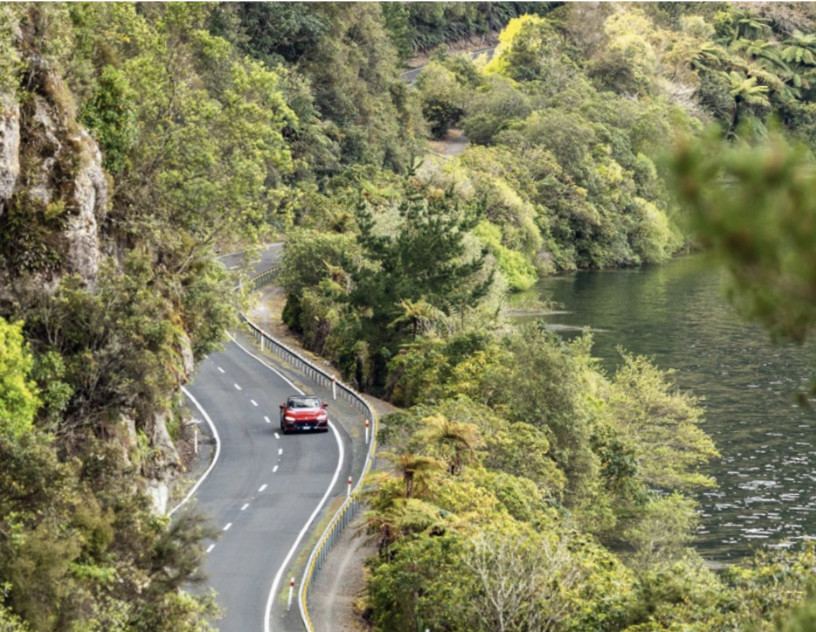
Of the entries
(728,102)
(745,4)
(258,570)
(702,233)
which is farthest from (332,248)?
(745,4)

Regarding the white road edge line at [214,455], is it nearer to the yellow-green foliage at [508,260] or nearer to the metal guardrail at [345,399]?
the metal guardrail at [345,399]

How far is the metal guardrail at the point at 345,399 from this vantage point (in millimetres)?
33906

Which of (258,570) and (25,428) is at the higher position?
(25,428)

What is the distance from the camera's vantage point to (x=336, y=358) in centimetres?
6378

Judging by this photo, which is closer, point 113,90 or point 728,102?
point 113,90

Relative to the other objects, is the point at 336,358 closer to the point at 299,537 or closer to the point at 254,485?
the point at 254,485

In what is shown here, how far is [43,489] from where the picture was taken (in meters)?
25.5

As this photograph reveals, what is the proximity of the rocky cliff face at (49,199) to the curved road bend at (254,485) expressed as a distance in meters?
3.03

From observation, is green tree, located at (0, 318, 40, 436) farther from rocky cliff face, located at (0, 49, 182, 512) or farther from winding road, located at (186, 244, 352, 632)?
winding road, located at (186, 244, 352, 632)

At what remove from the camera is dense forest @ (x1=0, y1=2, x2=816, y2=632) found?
22047 millimetres

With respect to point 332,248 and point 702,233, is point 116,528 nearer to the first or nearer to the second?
point 702,233

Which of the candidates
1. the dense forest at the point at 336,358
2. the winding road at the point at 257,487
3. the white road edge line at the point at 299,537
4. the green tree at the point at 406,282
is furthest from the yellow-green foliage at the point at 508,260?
the white road edge line at the point at 299,537

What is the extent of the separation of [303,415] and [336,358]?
1446cm

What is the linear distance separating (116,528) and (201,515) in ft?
6.12
